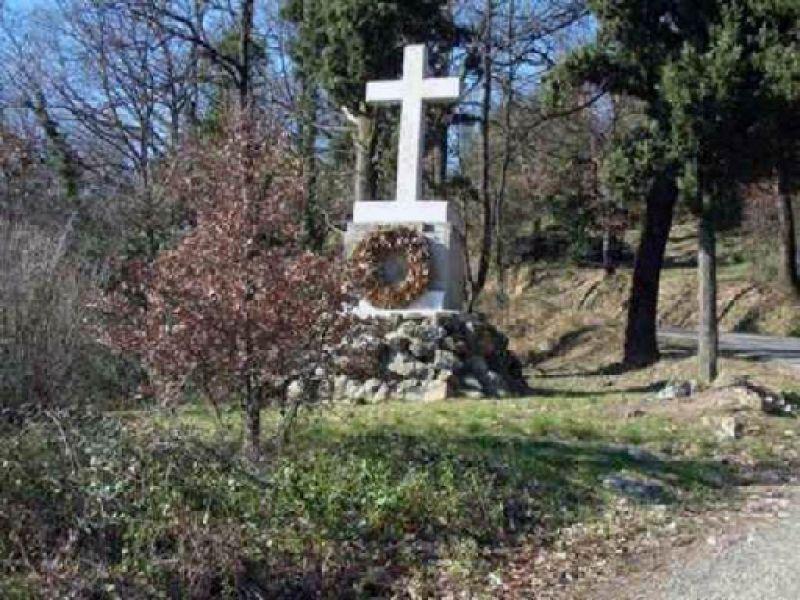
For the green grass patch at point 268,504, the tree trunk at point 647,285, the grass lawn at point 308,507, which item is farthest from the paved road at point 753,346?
the green grass patch at point 268,504

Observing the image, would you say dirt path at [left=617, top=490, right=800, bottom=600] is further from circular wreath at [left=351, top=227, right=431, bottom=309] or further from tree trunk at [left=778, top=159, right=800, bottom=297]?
tree trunk at [left=778, top=159, right=800, bottom=297]

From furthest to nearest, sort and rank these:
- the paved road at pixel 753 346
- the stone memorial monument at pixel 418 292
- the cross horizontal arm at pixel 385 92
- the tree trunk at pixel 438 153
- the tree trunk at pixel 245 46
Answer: the tree trunk at pixel 245 46, the tree trunk at pixel 438 153, the paved road at pixel 753 346, the cross horizontal arm at pixel 385 92, the stone memorial monument at pixel 418 292

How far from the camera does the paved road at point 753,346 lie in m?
21.9

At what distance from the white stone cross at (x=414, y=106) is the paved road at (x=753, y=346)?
822 cm

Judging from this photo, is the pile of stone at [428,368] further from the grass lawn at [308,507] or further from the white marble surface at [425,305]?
the grass lawn at [308,507]

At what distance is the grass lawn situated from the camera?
5461 millimetres

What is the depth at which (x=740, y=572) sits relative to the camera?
21.2 feet

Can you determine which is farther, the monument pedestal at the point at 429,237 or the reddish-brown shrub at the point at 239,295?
the monument pedestal at the point at 429,237

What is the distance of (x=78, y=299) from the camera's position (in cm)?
907

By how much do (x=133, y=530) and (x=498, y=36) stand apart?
73.9 feet

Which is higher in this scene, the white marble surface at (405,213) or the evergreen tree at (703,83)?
the evergreen tree at (703,83)

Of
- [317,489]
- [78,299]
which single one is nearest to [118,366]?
[78,299]

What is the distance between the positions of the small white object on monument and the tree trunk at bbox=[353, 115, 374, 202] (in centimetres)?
638

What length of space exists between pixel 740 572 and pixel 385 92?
11.4m
